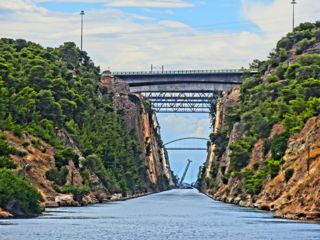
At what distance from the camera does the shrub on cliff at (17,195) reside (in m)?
106

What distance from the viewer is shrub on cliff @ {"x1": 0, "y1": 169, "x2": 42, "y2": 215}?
106 meters

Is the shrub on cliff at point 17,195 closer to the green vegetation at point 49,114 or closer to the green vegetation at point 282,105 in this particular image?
the green vegetation at point 49,114

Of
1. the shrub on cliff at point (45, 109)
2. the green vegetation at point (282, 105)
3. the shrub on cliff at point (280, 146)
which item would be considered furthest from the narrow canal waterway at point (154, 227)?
the shrub on cliff at point (45, 109)

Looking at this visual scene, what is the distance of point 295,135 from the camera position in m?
141

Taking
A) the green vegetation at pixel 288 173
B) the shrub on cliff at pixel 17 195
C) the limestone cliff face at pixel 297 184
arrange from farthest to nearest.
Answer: the green vegetation at pixel 288 173, the limestone cliff face at pixel 297 184, the shrub on cliff at pixel 17 195

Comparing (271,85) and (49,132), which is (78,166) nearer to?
(49,132)

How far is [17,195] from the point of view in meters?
108

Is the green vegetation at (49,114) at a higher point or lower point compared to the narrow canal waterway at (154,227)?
higher

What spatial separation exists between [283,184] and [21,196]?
35014mm

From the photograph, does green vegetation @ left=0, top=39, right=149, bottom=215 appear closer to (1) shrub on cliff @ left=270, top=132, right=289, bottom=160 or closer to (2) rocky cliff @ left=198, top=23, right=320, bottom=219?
(2) rocky cliff @ left=198, top=23, right=320, bottom=219

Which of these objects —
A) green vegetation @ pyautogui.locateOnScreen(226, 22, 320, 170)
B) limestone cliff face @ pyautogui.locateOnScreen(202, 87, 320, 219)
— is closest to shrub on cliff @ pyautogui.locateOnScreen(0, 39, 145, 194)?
green vegetation @ pyautogui.locateOnScreen(226, 22, 320, 170)

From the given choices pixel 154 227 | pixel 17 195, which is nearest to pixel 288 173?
pixel 154 227

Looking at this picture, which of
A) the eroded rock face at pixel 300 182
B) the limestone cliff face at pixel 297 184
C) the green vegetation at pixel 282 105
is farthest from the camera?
the green vegetation at pixel 282 105

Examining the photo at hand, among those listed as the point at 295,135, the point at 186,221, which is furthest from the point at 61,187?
the point at 186,221
